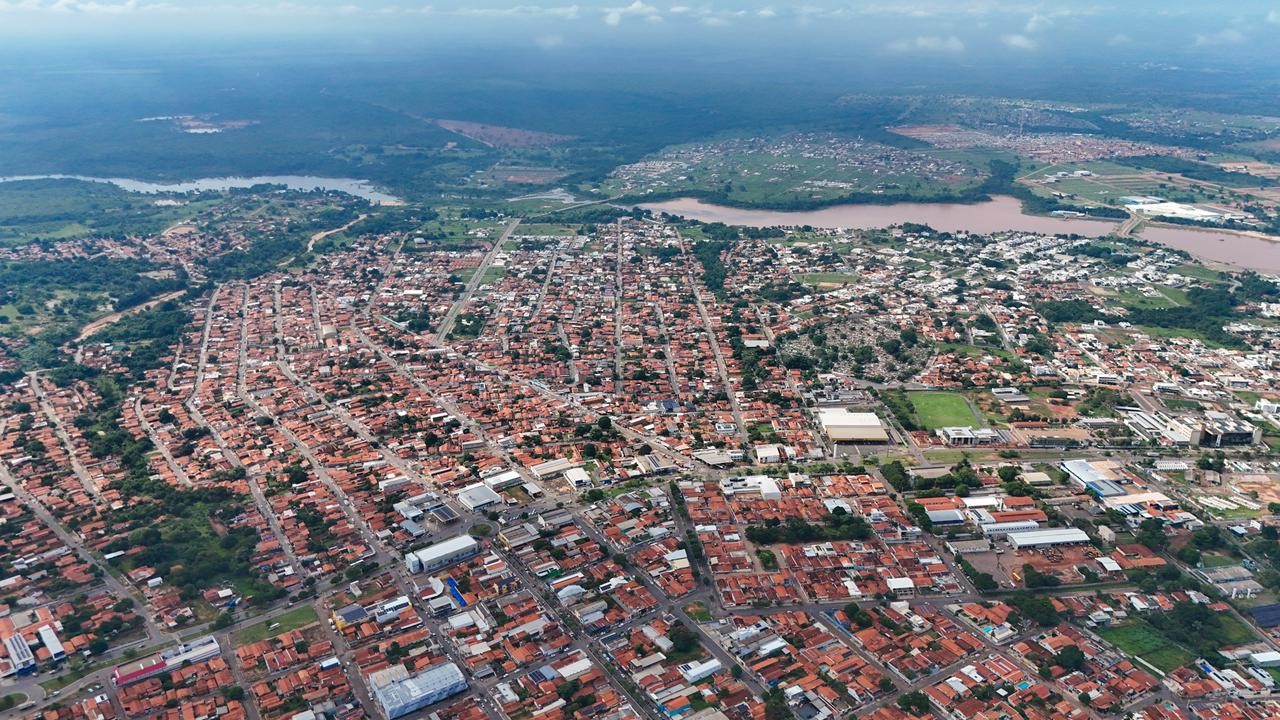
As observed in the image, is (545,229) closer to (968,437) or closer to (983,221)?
(983,221)

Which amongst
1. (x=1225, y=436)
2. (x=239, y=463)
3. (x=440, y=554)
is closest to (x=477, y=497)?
(x=440, y=554)

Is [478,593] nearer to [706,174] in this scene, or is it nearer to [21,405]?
[21,405]

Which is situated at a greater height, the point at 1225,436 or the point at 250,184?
the point at 1225,436

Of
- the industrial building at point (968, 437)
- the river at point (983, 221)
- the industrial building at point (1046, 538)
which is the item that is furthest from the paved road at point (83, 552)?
the river at point (983, 221)

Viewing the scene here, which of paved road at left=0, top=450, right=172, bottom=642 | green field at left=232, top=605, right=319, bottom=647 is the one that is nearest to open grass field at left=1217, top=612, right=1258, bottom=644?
green field at left=232, top=605, right=319, bottom=647

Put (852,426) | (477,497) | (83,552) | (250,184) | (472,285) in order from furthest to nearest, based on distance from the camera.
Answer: (250,184), (472,285), (852,426), (477,497), (83,552)

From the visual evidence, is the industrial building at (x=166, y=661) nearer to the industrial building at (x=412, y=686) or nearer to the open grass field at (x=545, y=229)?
the industrial building at (x=412, y=686)

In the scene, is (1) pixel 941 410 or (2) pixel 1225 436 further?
(1) pixel 941 410

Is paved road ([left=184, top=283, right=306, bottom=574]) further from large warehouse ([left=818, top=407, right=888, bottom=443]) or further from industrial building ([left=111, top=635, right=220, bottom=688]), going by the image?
large warehouse ([left=818, top=407, right=888, bottom=443])
